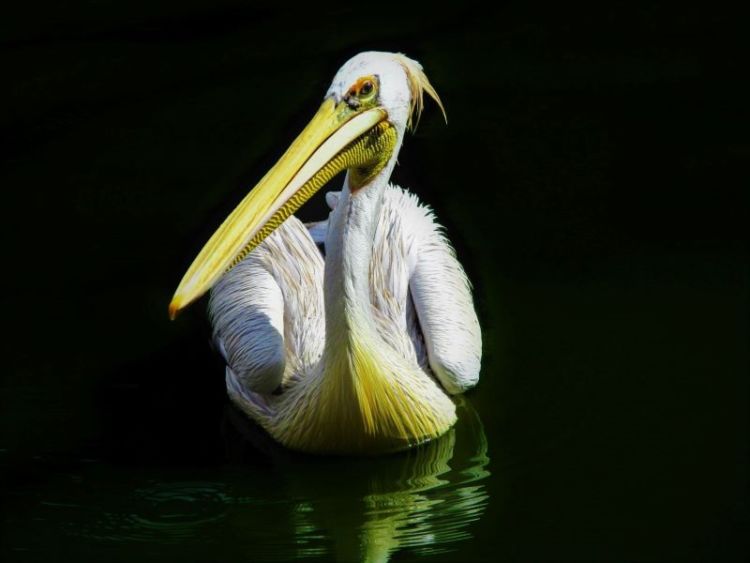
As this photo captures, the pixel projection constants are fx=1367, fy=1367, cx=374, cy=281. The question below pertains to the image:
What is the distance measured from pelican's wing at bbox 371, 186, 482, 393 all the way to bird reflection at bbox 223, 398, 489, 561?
0.86ft

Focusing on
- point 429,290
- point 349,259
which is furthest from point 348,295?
point 429,290

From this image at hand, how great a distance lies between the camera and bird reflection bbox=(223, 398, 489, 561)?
4.52 metres

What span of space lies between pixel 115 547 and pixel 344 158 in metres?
1.49

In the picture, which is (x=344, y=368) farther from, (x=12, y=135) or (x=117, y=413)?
(x=12, y=135)

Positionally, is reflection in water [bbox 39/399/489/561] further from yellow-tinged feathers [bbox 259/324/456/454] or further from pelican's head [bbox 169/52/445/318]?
pelican's head [bbox 169/52/445/318]

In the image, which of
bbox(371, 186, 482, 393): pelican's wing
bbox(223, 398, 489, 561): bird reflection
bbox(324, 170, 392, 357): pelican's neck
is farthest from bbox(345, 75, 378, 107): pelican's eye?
bbox(223, 398, 489, 561): bird reflection

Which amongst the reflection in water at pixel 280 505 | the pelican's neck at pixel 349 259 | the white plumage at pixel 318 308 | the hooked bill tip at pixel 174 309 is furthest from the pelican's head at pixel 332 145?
the reflection in water at pixel 280 505

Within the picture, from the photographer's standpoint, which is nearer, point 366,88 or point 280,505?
point 366,88

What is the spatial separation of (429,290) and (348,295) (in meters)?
0.83

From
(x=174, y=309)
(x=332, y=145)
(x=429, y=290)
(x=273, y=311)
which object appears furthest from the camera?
(x=429, y=290)

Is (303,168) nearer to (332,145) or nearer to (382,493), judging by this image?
(332,145)

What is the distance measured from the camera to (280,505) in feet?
15.6

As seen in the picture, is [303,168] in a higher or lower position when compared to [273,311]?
higher

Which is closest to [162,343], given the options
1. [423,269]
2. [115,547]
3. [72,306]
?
A: [72,306]
